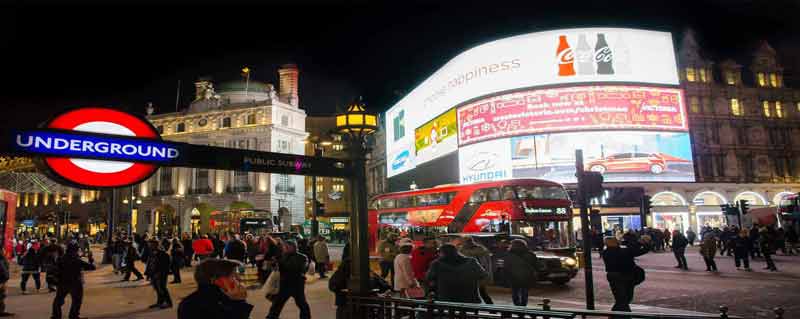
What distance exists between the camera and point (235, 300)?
399cm

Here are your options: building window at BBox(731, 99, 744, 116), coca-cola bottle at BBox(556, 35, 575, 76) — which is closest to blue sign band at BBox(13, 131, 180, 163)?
coca-cola bottle at BBox(556, 35, 575, 76)

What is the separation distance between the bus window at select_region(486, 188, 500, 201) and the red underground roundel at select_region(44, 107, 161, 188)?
16028mm

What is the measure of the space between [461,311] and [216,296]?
103 inches

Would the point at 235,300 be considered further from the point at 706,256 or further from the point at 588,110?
the point at 588,110

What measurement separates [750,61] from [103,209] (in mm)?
86383

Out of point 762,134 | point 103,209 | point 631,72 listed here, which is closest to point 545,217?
point 631,72

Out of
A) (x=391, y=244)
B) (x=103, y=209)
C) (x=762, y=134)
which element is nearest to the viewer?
(x=391, y=244)

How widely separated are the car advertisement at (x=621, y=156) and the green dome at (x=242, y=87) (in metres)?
48.2

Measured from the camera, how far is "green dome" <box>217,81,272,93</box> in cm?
7444

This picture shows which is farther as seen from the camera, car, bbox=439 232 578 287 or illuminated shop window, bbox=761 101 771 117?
illuminated shop window, bbox=761 101 771 117

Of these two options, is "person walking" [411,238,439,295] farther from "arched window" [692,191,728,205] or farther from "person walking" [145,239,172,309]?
"arched window" [692,191,728,205]

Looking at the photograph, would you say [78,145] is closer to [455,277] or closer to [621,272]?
[455,277]

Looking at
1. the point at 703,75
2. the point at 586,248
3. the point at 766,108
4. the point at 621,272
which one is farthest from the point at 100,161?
the point at 766,108

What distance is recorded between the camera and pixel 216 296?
152 inches
